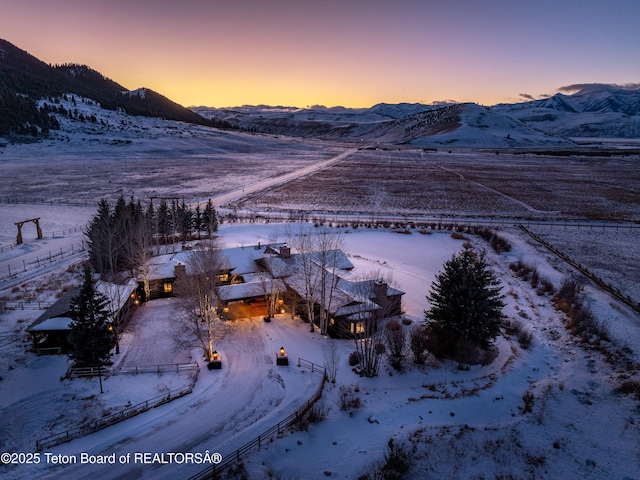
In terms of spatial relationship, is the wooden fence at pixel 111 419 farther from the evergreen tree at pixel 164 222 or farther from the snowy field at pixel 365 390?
the evergreen tree at pixel 164 222

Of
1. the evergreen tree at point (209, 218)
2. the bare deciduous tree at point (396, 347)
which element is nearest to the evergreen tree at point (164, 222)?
the evergreen tree at point (209, 218)

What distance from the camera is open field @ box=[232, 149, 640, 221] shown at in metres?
73.8

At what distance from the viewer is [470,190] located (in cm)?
9431

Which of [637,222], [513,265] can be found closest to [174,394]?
[513,265]

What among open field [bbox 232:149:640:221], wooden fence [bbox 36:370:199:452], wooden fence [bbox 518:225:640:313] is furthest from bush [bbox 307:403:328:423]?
open field [bbox 232:149:640:221]

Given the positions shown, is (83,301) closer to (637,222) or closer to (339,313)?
(339,313)

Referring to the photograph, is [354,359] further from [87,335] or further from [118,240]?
[118,240]

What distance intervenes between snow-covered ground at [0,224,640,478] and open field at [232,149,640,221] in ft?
156

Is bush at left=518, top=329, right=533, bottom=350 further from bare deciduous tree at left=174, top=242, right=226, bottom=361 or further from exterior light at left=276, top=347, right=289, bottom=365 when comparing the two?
bare deciduous tree at left=174, top=242, right=226, bottom=361

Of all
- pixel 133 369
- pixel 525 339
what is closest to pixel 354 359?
pixel 525 339

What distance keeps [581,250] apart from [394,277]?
87.4ft

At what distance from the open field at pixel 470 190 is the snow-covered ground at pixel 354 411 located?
4746 cm

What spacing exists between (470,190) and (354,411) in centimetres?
8490

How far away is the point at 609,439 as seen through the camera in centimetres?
1803
